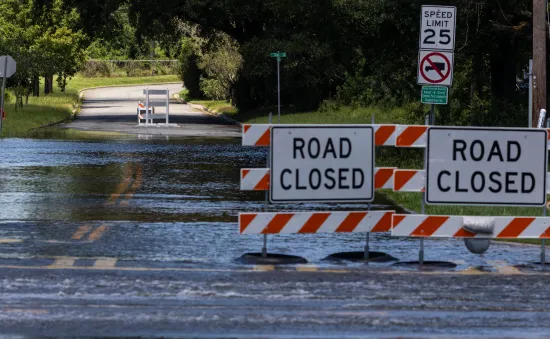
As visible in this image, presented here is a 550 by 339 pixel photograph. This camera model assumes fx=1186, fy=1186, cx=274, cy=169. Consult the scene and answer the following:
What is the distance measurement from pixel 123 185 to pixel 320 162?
9.46m

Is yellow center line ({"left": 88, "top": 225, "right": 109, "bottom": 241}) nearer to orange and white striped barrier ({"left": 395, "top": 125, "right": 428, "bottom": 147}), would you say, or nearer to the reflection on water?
the reflection on water

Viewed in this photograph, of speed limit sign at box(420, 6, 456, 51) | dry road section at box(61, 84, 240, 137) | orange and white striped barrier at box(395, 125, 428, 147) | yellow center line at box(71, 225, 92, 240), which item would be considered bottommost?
dry road section at box(61, 84, 240, 137)

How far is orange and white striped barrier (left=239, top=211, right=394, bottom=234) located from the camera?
12.5 metres

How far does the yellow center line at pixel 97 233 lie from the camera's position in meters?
13.9

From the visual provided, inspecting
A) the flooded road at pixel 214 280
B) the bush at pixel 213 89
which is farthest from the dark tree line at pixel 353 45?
the bush at pixel 213 89

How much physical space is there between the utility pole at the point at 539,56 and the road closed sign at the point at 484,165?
42.1 ft

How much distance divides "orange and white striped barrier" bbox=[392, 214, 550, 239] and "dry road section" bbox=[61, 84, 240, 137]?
A: 29841 mm

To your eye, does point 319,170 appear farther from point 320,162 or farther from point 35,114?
point 35,114

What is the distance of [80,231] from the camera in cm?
1453

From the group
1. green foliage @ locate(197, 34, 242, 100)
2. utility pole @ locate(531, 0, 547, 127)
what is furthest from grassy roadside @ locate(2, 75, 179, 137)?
utility pole @ locate(531, 0, 547, 127)

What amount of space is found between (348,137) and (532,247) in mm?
2990

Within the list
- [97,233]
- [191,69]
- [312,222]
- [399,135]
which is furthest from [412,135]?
[191,69]

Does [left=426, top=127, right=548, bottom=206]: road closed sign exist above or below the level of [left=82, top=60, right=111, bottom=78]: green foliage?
above

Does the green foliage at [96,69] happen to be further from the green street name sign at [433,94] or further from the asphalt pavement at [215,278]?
the green street name sign at [433,94]
